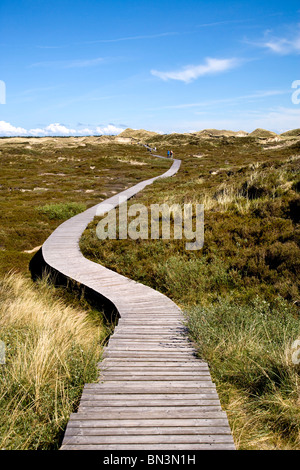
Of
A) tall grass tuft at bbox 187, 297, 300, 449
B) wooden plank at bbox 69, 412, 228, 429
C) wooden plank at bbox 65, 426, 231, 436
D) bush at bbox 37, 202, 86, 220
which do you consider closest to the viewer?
wooden plank at bbox 65, 426, 231, 436

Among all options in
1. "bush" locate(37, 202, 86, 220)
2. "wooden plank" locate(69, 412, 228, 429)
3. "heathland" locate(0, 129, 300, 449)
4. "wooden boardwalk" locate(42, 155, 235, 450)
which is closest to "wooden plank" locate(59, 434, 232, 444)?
"wooden boardwalk" locate(42, 155, 235, 450)

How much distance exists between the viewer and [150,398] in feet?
11.3

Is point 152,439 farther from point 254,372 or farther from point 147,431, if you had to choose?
point 254,372

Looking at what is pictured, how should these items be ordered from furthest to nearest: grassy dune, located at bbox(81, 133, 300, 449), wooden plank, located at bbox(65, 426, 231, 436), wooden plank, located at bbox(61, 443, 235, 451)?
grassy dune, located at bbox(81, 133, 300, 449) → wooden plank, located at bbox(65, 426, 231, 436) → wooden plank, located at bbox(61, 443, 235, 451)

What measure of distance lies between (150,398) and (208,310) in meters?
2.16

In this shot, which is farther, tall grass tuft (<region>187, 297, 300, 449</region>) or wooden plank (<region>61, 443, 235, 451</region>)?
tall grass tuft (<region>187, 297, 300, 449</region>)

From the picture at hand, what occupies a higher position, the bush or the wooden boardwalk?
the bush

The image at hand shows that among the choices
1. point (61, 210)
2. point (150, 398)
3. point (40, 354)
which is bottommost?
point (150, 398)

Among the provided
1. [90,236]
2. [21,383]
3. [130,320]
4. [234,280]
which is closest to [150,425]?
[21,383]

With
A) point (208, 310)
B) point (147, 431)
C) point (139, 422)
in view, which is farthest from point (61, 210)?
point (147, 431)

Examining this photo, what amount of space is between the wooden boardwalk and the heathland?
274 mm

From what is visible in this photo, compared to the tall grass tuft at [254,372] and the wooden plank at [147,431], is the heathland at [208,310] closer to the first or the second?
the tall grass tuft at [254,372]

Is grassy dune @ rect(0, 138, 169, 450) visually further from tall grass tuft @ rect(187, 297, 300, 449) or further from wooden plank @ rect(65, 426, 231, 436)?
tall grass tuft @ rect(187, 297, 300, 449)

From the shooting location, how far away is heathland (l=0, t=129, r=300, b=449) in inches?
136
